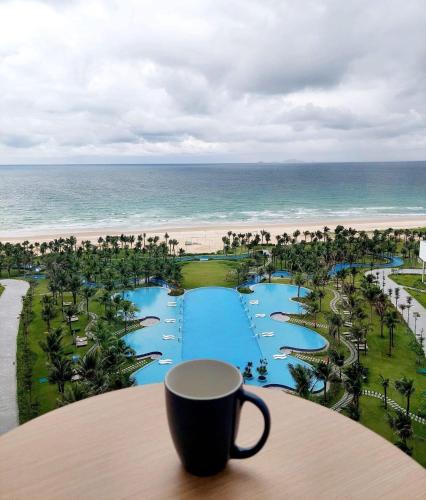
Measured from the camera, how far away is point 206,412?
2840 millimetres

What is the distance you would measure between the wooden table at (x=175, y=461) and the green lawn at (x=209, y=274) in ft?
132

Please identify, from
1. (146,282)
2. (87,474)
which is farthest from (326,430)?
(146,282)

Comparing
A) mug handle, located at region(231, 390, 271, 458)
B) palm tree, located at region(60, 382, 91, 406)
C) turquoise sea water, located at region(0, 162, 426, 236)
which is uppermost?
mug handle, located at region(231, 390, 271, 458)

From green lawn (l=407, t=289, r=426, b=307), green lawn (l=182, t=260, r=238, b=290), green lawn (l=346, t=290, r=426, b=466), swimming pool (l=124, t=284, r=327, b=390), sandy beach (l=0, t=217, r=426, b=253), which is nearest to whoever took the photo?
green lawn (l=346, t=290, r=426, b=466)

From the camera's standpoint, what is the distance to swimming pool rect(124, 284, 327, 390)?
1120 inches

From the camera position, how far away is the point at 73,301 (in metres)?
40.5

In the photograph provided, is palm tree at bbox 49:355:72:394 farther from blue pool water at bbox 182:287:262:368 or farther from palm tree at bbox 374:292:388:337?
palm tree at bbox 374:292:388:337

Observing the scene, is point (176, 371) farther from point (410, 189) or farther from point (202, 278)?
point (410, 189)

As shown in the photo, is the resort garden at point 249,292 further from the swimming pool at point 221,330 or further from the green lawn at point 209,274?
the swimming pool at point 221,330

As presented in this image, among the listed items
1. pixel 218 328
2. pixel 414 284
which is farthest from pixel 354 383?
pixel 414 284

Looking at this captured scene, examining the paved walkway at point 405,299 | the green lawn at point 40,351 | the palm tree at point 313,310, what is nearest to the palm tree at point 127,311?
the green lawn at point 40,351

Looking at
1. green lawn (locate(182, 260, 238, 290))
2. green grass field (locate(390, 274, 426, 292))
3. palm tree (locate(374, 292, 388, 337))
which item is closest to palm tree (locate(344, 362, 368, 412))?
palm tree (locate(374, 292, 388, 337))

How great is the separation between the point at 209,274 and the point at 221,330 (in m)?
16.1

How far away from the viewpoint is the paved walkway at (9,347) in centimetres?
2177
